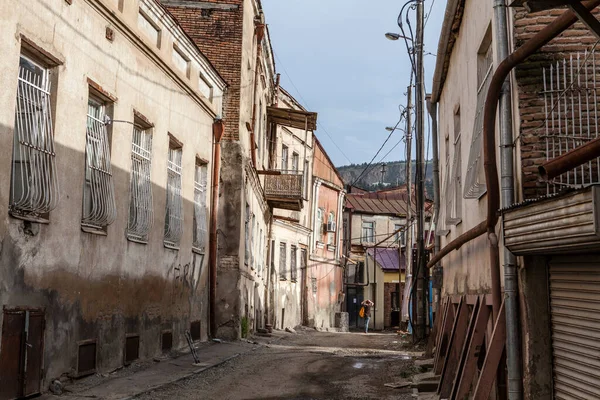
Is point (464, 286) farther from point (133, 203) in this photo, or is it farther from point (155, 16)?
point (155, 16)

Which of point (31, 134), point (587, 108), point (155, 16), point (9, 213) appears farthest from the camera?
point (155, 16)

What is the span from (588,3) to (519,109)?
168cm

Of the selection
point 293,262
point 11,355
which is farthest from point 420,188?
point 293,262

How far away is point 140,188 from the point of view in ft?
40.4

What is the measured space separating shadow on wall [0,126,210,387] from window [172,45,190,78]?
75.4 inches

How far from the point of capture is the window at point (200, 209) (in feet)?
53.5

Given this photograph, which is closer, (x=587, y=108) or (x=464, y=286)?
(x=587, y=108)

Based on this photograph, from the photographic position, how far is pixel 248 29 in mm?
19969

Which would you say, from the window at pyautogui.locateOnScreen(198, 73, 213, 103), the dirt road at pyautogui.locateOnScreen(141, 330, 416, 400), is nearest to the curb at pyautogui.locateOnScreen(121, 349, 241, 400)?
the dirt road at pyautogui.locateOnScreen(141, 330, 416, 400)

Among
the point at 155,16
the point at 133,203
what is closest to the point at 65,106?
the point at 133,203

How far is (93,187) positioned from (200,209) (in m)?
6.37

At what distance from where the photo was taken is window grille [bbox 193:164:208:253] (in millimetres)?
16328

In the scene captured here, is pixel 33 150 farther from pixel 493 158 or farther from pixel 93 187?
pixel 493 158

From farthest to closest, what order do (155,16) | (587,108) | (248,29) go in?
(248,29), (155,16), (587,108)
